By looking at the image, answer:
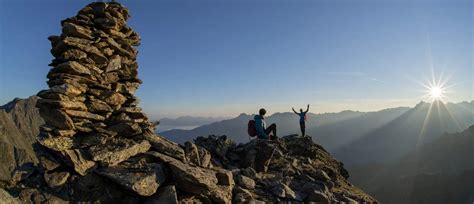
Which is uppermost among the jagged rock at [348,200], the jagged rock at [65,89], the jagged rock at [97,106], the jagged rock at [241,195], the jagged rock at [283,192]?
the jagged rock at [65,89]

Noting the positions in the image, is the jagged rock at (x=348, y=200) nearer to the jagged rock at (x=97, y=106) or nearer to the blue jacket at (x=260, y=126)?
the blue jacket at (x=260, y=126)

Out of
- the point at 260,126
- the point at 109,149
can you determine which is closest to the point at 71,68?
the point at 109,149

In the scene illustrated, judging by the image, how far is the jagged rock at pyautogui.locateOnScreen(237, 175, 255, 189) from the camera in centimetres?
1678

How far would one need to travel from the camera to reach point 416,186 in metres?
172

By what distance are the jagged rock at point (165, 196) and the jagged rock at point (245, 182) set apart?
4.89 metres

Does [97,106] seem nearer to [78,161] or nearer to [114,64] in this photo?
[114,64]

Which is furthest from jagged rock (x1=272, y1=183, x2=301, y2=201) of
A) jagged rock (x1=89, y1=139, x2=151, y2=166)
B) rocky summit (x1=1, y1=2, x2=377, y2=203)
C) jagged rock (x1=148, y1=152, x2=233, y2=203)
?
jagged rock (x1=89, y1=139, x2=151, y2=166)

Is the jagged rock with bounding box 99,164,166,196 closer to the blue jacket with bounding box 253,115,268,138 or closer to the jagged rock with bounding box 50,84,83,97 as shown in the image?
the jagged rock with bounding box 50,84,83,97

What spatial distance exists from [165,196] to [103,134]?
4491mm

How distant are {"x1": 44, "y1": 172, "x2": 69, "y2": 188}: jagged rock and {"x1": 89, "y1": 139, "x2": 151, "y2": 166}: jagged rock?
124cm

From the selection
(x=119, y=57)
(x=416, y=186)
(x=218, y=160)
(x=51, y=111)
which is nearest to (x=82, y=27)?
(x=119, y=57)

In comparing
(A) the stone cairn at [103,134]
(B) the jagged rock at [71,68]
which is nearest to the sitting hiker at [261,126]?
(A) the stone cairn at [103,134]

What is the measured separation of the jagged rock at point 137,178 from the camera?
12.2 meters

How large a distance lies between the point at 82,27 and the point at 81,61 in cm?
181
